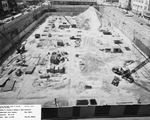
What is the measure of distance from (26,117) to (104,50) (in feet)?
102

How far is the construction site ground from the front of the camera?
21.5 meters

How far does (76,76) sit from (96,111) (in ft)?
32.0

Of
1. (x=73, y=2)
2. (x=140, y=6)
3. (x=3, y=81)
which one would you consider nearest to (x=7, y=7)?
(x=73, y=2)

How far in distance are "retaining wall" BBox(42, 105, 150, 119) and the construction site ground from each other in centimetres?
245

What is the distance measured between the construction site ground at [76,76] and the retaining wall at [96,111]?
2.45m

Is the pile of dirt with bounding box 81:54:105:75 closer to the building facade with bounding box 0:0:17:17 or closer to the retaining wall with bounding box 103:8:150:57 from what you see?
the retaining wall with bounding box 103:8:150:57

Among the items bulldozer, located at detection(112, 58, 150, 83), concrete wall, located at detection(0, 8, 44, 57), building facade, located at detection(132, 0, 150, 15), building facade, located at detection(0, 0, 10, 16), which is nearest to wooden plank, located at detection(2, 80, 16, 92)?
concrete wall, located at detection(0, 8, 44, 57)

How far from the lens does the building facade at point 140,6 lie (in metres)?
66.0

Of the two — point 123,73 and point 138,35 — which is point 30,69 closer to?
point 123,73

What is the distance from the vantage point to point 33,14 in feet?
208

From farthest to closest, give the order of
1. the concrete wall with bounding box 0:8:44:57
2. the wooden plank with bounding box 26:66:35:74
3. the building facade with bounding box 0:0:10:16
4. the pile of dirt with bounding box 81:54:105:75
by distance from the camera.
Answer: the building facade with bounding box 0:0:10:16 < the concrete wall with bounding box 0:8:44:57 < the pile of dirt with bounding box 81:54:105:75 < the wooden plank with bounding box 26:66:35:74

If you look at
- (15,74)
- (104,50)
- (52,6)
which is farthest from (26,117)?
(52,6)

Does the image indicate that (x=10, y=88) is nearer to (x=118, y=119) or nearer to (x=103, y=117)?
(x=103, y=117)

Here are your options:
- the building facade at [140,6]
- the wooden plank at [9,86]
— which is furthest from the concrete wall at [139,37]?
the wooden plank at [9,86]
